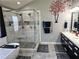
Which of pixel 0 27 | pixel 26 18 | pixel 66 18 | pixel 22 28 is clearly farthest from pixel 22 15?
pixel 66 18

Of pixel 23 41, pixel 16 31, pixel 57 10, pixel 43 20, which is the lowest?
pixel 23 41

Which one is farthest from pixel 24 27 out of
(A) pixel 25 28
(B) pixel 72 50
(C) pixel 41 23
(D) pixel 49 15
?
(B) pixel 72 50

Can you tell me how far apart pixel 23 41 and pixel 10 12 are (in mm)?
1423

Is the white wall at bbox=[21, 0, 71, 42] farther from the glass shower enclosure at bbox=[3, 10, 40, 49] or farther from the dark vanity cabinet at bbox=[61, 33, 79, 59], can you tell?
the dark vanity cabinet at bbox=[61, 33, 79, 59]

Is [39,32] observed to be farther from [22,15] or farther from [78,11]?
[78,11]

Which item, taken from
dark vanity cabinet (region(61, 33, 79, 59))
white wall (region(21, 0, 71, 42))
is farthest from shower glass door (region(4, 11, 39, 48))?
dark vanity cabinet (region(61, 33, 79, 59))

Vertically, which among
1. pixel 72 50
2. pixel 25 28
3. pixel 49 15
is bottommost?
pixel 72 50

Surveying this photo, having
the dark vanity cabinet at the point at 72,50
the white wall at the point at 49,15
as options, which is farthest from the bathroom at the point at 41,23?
the dark vanity cabinet at the point at 72,50

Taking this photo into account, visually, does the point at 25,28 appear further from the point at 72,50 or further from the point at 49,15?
the point at 72,50

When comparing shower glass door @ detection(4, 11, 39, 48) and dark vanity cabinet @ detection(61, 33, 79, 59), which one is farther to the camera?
shower glass door @ detection(4, 11, 39, 48)

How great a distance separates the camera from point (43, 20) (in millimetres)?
6488

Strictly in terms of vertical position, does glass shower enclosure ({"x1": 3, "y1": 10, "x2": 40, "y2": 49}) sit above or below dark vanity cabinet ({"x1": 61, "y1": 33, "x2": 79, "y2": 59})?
above

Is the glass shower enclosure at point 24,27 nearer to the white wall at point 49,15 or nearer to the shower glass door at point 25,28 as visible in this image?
the shower glass door at point 25,28

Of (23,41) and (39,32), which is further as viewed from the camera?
(39,32)
